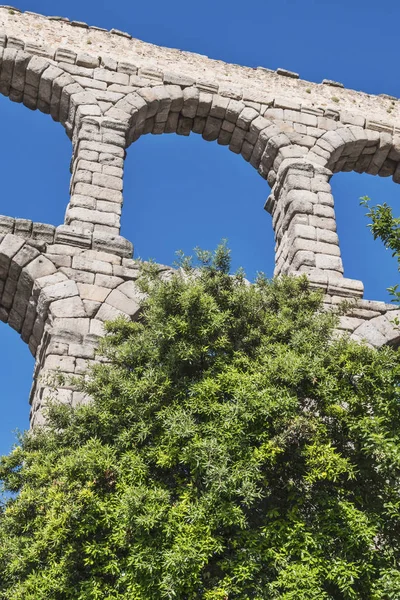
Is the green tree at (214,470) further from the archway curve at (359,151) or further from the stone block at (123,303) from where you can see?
the archway curve at (359,151)

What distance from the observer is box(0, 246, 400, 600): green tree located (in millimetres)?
5430

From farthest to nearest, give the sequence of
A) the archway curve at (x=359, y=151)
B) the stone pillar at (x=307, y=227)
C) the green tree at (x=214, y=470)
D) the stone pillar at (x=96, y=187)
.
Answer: the archway curve at (x=359, y=151) < the stone pillar at (x=307, y=227) < the stone pillar at (x=96, y=187) < the green tree at (x=214, y=470)

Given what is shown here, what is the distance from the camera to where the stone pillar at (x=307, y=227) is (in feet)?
33.8

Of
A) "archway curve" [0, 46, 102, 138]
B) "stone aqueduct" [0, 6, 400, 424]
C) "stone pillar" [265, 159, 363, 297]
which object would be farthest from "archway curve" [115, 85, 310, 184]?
"archway curve" [0, 46, 102, 138]

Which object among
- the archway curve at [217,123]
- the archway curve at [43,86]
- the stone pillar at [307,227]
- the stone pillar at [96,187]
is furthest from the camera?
the archway curve at [217,123]

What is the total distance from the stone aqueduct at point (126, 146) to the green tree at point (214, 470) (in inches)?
76.6

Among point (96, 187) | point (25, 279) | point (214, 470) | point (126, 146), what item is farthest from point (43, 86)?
point (214, 470)

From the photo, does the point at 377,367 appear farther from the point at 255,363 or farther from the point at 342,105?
the point at 342,105

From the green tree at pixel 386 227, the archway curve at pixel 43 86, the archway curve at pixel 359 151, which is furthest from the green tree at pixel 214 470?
the archway curve at pixel 359 151

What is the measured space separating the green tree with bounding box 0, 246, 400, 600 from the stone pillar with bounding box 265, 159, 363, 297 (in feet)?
10.6

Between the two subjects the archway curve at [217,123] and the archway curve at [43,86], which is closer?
the archway curve at [43,86]

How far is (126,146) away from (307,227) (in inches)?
120

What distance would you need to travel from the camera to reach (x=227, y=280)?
7.35m

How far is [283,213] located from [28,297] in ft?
14.5
